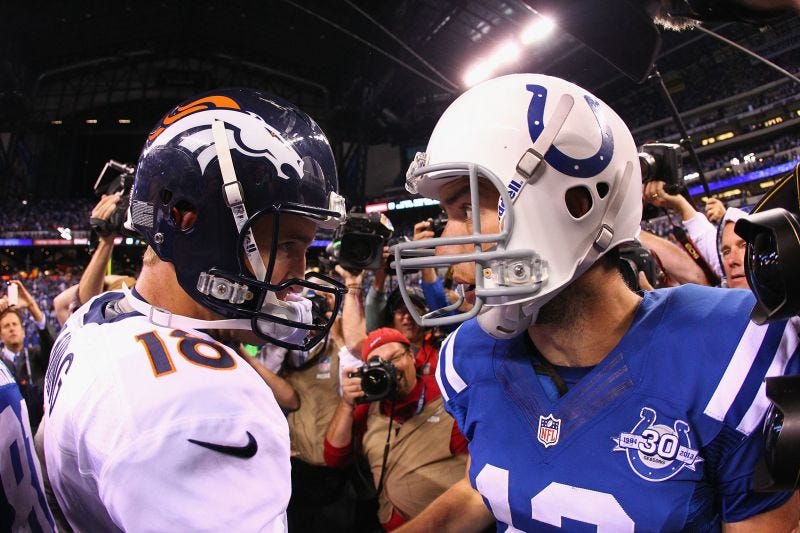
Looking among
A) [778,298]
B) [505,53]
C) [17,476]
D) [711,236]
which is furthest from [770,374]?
[505,53]

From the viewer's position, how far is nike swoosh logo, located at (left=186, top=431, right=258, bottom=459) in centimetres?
89

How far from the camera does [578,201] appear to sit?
→ 4.55ft

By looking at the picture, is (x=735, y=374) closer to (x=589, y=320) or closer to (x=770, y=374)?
(x=770, y=374)

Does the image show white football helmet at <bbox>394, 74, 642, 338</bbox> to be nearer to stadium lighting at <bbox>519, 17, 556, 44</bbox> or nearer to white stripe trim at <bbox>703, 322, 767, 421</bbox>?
white stripe trim at <bbox>703, 322, 767, 421</bbox>

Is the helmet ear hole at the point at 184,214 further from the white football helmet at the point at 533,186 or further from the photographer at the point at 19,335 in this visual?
the photographer at the point at 19,335

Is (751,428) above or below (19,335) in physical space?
above

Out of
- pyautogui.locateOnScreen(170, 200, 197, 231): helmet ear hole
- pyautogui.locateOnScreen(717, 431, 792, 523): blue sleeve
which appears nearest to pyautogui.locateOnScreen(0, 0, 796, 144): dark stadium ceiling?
pyautogui.locateOnScreen(170, 200, 197, 231): helmet ear hole

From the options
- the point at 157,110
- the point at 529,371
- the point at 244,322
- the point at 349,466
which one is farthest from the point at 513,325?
the point at 157,110

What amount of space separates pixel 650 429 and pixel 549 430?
0.74 ft

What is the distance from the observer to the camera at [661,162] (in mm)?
2162

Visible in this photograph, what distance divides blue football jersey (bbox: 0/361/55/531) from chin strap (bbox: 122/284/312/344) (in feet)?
1.00

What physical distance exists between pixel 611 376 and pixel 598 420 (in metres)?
0.11

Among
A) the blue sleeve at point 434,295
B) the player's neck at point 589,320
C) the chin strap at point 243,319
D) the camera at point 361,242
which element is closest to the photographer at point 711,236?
the player's neck at point 589,320

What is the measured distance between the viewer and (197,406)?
0.92 metres
